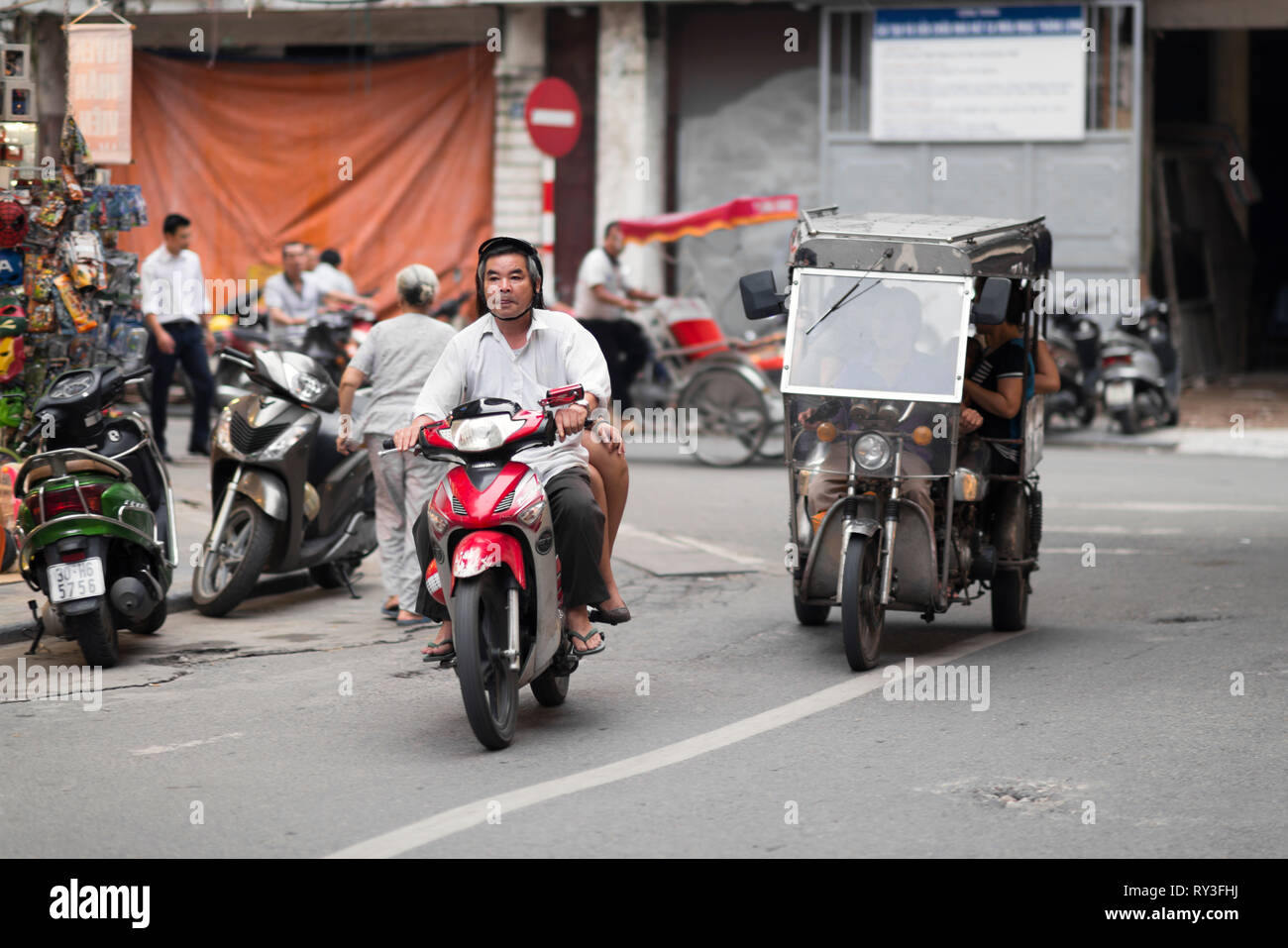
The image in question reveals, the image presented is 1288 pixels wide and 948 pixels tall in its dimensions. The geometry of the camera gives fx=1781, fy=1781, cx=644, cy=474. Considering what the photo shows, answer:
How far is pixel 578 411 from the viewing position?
19.7ft

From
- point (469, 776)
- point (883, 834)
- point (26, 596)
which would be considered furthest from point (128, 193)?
point (883, 834)

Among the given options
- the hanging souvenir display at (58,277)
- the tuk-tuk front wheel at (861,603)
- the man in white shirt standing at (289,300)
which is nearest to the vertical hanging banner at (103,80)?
the hanging souvenir display at (58,277)

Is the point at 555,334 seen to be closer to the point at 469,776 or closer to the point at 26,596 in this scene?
the point at 469,776

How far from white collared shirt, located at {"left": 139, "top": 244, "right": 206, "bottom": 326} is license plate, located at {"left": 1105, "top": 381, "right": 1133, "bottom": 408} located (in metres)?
8.49

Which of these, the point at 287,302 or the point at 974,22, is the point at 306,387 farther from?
the point at 974,22

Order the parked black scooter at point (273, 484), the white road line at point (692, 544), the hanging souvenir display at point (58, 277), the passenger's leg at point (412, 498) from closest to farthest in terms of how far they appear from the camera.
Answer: the passenger's leg at point (412, 498)
the parked black scooter at point (273, 484)
the hanging souvenir display at point (58, 277)
the white road line at point (692, 544)

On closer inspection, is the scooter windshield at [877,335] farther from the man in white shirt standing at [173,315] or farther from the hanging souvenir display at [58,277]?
the man in white shirt standing at [173,315]

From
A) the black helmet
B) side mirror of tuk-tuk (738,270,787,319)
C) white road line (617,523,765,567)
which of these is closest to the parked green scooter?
the black helmet

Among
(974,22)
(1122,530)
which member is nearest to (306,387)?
(1122,530)

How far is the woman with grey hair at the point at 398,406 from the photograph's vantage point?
27.1 feet

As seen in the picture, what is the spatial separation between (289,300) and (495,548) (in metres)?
10.2

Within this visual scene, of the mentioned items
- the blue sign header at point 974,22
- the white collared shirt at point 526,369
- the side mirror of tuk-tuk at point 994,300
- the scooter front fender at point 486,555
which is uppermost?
the blue sign header at point 974,22

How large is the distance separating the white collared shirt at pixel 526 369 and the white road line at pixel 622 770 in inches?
42.8

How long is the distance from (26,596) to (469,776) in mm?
3763
